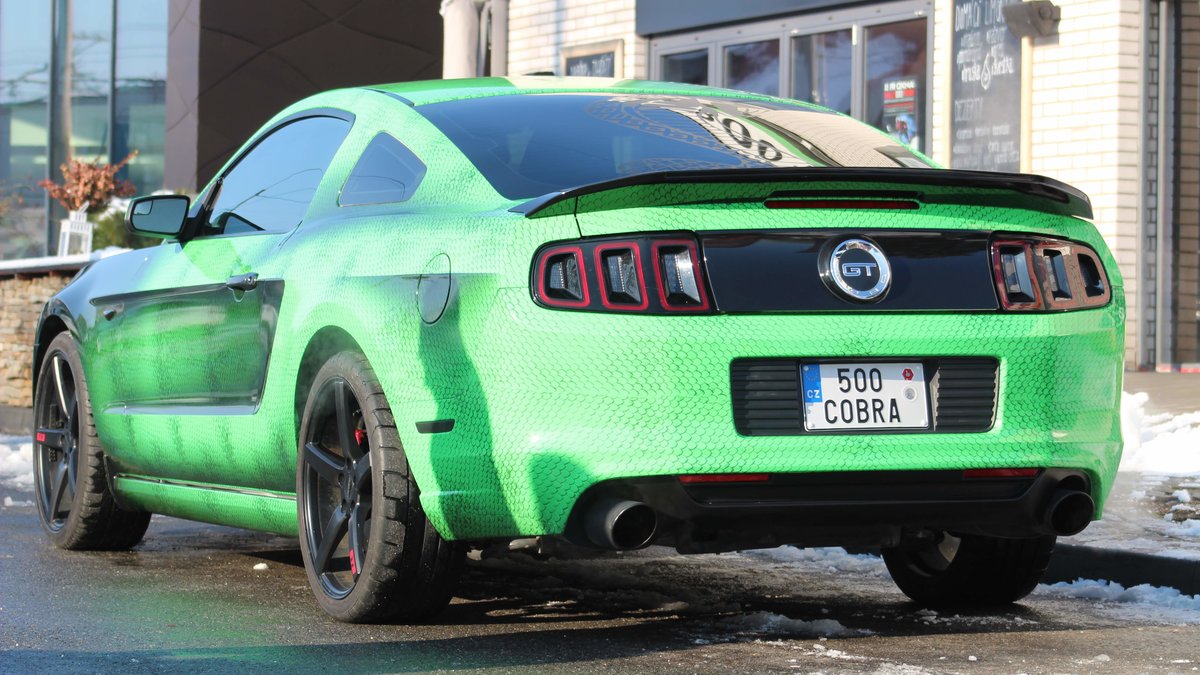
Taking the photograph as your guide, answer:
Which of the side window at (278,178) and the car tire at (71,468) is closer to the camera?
the side window at (278,178)

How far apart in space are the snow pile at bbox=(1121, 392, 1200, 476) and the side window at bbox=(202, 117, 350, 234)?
4.01 meters

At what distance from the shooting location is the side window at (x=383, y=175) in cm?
499

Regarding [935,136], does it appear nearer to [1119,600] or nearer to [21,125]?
[1119,600]

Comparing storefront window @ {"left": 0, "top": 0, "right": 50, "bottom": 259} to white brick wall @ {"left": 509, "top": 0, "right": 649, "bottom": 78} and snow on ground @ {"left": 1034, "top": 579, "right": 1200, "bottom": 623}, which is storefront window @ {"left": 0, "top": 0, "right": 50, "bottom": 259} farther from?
snow on ground @ {"left": 1034, "top": 579, "right": 1200, "bottom": 623}

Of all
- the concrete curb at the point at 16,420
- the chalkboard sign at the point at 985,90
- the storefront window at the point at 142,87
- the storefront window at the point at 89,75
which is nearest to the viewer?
the concrete curb at the point at 16,420

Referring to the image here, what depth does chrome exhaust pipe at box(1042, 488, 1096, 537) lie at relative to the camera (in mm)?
4582

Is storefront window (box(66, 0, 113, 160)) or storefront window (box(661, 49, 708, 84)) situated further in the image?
storefront window (box(66, 0, 113, 160))

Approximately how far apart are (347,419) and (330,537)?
316 millimetres

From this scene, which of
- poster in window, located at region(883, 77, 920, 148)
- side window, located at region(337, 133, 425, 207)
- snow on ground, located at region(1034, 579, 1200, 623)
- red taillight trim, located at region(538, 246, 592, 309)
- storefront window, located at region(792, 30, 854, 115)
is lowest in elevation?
snow on ground, located at region(1034, 579, 1200, 623)

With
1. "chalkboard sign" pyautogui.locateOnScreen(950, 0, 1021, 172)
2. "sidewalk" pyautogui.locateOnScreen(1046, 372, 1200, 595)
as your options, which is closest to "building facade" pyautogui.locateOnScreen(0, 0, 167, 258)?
"chalkboard sign" pyautogui.locateOnScreen(950, 0, 1021, 172)

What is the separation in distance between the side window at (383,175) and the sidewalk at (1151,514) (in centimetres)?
256

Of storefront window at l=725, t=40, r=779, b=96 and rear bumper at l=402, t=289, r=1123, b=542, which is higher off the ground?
storefront window at l=725, t=40, r=779, b=96

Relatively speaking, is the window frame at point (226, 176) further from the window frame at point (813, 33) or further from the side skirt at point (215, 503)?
the window frame at point (813, 33)

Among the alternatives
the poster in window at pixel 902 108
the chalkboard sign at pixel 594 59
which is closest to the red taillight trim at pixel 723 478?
the poster in window at pixel 902 108
